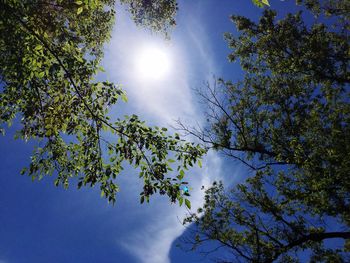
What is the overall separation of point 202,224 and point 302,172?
20.5ft

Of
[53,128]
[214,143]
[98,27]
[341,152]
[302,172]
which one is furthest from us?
[214,143]

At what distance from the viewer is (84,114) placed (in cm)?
706

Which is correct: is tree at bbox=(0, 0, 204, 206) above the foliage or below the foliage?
below

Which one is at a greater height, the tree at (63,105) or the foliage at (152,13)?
the foliage at (152,13)

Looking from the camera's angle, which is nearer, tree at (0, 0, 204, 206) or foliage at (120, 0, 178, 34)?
tree at (0, 0, 204, 206)

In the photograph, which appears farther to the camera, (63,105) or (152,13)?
(152,13)

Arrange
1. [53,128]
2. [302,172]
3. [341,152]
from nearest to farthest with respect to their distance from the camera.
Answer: [53,128] < [341,152] < [302,172]

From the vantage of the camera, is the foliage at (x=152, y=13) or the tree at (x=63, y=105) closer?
the tree at (x=63, y=105)

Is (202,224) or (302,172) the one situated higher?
(302,172)

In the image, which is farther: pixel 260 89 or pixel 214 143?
pixel 260 89

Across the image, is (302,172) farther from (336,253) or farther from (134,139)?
(134,139)

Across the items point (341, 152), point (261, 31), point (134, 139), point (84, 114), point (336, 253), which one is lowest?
point (134, 139)

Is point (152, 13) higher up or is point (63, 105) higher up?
point (152, 13)

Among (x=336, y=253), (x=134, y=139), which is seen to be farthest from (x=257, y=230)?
(x=134, y=139)
